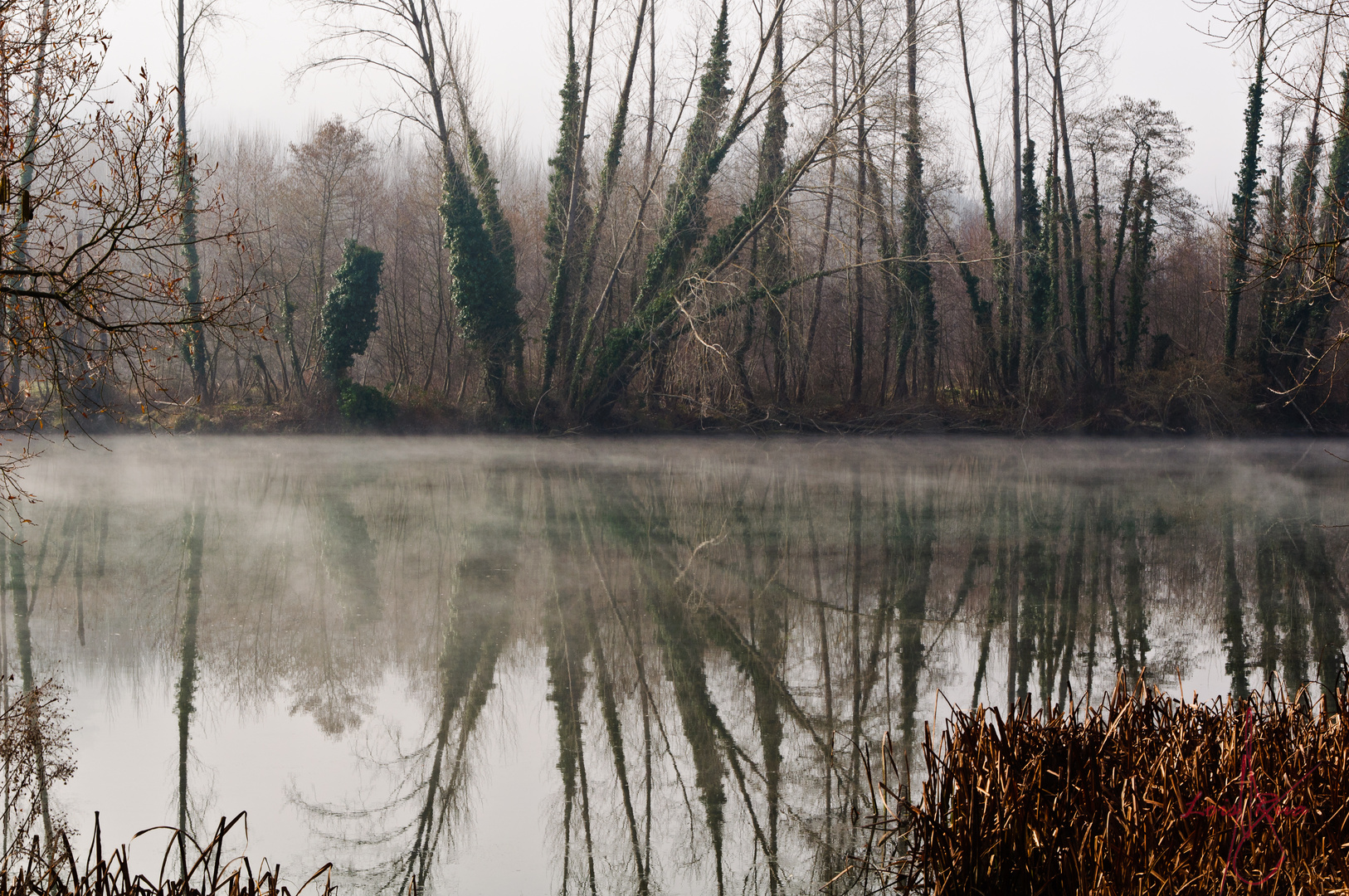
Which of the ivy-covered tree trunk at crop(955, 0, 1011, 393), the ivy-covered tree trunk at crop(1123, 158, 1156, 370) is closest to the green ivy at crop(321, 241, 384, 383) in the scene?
the ivy-covered tree trunk at crop(955, 0, 1011, 393)

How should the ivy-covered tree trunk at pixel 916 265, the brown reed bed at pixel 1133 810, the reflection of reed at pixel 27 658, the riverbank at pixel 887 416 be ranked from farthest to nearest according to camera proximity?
the ivy-covered tree trunk at pixel 916 265
the riverbank at pixel 887 416
the reflection of reed at pixel 27 658
the brown reed bed at pixel 1133 810

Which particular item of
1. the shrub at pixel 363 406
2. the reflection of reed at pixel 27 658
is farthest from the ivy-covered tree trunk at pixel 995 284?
the reflection of reed at pixel 27 658

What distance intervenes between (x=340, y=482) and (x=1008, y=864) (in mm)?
14206

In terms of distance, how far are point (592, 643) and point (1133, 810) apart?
15.5 ft

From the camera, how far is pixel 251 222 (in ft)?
106

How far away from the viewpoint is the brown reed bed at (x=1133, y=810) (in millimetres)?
2998

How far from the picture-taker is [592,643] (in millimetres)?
7523

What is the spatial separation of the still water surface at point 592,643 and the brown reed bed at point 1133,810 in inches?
16.2

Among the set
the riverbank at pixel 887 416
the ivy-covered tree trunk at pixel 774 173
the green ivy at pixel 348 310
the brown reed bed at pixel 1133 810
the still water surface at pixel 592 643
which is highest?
the ivy-covered tree trunk at pixel 774 173

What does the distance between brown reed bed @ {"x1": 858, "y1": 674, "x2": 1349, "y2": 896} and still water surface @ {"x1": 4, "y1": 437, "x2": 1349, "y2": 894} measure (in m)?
0.41

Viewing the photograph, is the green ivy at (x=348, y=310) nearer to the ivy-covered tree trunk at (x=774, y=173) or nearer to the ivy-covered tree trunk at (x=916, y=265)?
the ivy-covered tree trunk at (x=774, y=173)

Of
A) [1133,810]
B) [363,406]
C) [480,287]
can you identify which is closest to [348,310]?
[363,406]

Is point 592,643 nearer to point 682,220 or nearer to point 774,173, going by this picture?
point 682,220

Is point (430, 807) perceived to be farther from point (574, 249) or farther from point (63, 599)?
point (574, 249)
